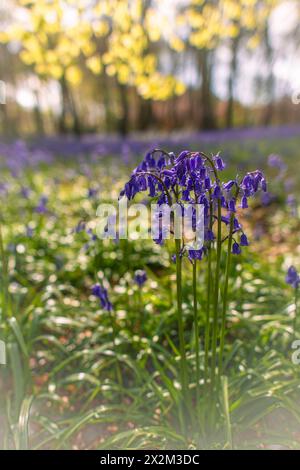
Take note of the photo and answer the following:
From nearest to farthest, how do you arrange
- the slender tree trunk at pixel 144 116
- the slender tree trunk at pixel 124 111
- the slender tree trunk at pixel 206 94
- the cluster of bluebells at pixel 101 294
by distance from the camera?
the cluster of bluebells at pixel 101 294 → the slender tree trunk at pixel 124 111 → the slender tree trunk at pixel 206 94 → the slender tree trunk at pixel 144 116

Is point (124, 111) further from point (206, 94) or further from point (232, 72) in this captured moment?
point (232, 72)

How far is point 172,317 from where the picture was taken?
279 cm

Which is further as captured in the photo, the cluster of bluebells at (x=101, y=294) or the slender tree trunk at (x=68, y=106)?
the slender tree trunk at (x=68, y=106)

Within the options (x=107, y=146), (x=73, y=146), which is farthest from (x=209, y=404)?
(x=73, y=146)

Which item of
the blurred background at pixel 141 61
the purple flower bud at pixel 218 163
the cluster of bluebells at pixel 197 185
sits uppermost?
the blurred background at pixel 141 61

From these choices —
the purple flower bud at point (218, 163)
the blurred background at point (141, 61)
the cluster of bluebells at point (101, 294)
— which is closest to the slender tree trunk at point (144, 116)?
the blurred background at point (141, 61)

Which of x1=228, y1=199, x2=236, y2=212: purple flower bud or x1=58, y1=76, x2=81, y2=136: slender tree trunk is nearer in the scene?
x1=228, y1=199, x2=236, y2=212: purple flower bud

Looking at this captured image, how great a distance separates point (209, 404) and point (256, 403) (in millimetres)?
297

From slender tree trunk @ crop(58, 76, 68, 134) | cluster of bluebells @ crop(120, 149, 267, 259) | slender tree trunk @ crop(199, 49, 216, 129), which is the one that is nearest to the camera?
cluster of bluebells @ crop(120, 149, 267, 259)

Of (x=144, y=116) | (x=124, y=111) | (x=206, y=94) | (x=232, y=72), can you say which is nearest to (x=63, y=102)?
(x=144, y=116)

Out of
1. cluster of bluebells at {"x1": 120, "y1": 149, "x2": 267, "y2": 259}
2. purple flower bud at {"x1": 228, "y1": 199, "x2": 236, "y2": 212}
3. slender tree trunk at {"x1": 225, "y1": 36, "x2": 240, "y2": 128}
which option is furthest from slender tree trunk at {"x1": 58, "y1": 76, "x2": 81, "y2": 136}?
purple flower bud at {"x1": 228, "y1": 199, "x2": 236, "y2": 212}

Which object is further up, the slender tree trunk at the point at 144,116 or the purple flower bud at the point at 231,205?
the slender tree trunk at the point at 144,116

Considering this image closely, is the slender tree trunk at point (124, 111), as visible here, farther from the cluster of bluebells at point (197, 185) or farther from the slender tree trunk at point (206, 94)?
the cluster of bluebells at point (197, 185)

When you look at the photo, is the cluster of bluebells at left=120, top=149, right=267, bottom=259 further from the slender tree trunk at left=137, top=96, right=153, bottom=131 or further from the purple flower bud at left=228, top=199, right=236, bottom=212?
the slender tree trunk at left=137, top=96, right=153, bottom=131
